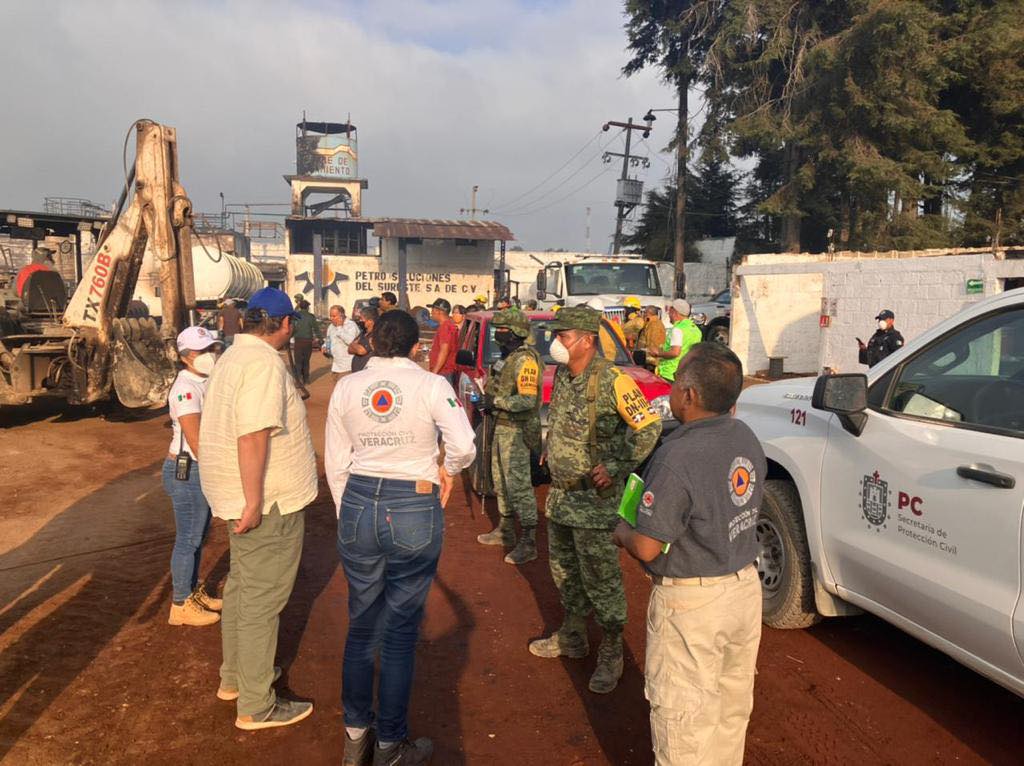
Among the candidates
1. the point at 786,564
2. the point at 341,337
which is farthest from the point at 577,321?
the point at 341,337

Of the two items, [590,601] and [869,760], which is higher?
[590,601]

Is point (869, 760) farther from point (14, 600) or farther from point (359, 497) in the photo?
point (14, 600)

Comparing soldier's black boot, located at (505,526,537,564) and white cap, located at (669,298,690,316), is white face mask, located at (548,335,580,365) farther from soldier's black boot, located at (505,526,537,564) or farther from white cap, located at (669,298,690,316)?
white cap, located at (669,298,690,316)

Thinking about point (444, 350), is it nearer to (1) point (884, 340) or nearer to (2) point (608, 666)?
(2) point (608, 666)

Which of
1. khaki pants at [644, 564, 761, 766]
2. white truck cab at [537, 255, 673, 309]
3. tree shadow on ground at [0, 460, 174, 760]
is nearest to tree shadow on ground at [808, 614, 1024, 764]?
khaki pants at [644, 564, 761, 766]

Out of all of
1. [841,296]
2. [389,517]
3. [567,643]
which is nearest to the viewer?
[389,517]

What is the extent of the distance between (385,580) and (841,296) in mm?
13550

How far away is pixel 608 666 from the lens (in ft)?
11.7

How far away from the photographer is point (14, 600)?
14.9ft

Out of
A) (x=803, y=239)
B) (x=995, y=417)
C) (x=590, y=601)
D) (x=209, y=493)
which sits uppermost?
(x=803, y=239)

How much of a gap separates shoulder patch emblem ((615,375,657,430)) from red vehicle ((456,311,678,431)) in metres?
3.03

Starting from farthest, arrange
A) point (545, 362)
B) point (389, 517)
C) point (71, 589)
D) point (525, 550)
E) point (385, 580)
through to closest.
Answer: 1. point (545, 362)
2. point (525, 550)
3. point (71, 589)
4. point (385, 580)
5. point (389, 517)

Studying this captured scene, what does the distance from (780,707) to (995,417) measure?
5.40 ft

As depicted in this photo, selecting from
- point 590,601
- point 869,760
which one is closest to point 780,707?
point 869,760
